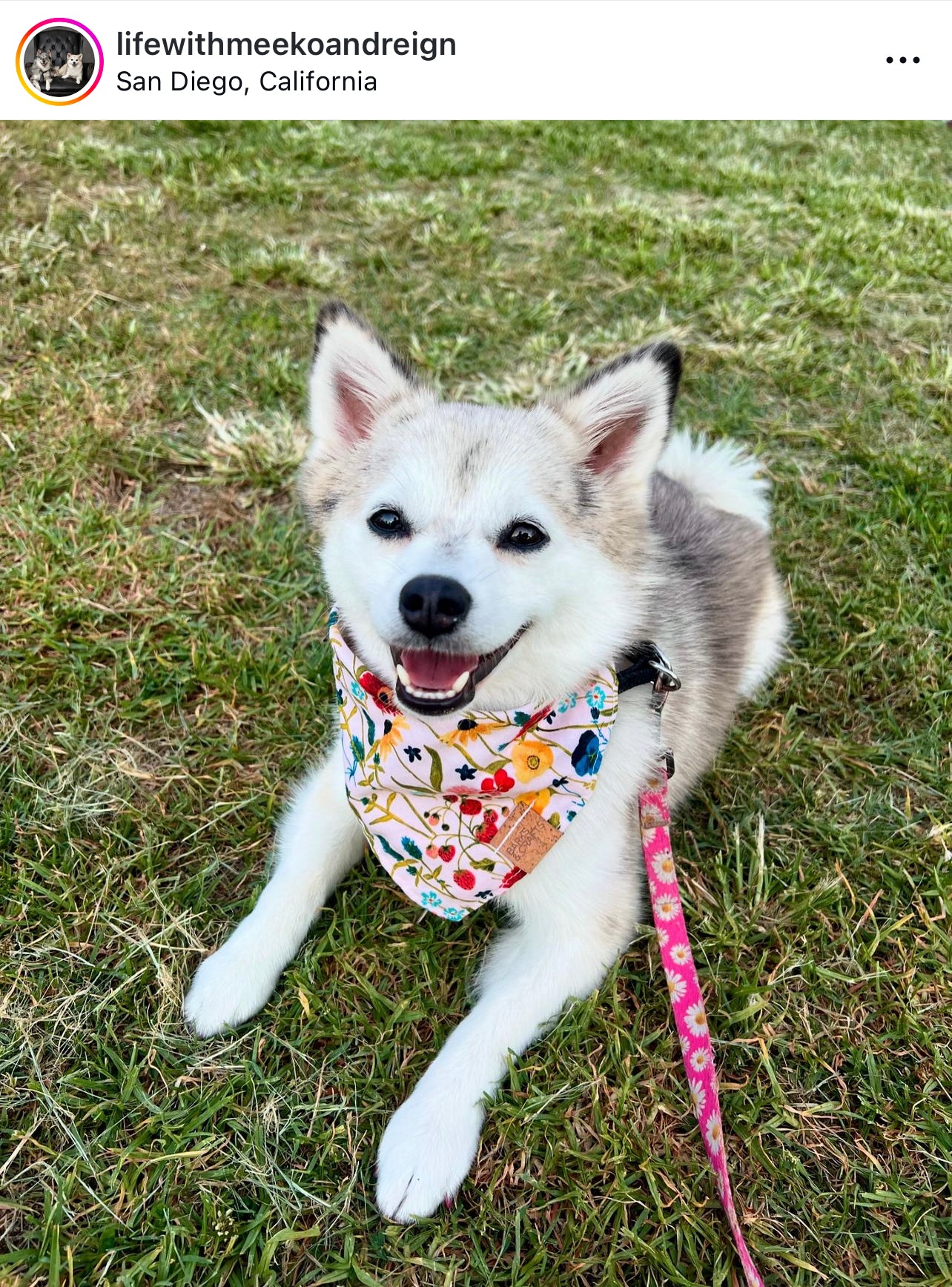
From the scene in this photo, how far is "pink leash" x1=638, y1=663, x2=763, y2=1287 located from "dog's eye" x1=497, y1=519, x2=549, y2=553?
1.53 feet

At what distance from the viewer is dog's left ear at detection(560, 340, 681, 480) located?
6.15 ft

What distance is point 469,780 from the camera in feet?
6.18

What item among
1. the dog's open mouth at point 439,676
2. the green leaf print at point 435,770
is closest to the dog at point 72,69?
the dog's open mouth at point 439,676

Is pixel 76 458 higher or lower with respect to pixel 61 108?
lower

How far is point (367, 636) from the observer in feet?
6.22

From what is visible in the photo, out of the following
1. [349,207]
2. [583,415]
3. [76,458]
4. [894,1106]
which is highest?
[349,207]

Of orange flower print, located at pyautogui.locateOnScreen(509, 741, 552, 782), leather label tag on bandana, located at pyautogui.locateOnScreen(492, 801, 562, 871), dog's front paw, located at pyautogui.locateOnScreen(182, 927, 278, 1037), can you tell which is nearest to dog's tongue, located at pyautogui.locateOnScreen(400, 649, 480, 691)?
orange flower print, located at pyautogui.locateOnScreen(509, 741, 552, 782)

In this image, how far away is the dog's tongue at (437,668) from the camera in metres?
1.70

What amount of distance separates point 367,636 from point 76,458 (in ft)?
6.67

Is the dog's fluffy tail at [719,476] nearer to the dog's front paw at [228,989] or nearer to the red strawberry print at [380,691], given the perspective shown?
the red strawberry print at [380,691]

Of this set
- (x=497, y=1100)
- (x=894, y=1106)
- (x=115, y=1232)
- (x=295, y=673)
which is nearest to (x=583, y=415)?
(x=295, y=673)

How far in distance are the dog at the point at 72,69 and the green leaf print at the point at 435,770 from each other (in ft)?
15.1

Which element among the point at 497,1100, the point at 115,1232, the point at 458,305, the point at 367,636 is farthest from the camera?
the point at 458,305

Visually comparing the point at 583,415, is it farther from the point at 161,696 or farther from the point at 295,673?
the point at 161,696
